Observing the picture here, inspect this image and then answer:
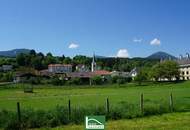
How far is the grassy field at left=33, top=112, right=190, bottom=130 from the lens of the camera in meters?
21.2

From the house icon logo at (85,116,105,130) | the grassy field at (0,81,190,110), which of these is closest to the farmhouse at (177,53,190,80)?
the grassy field at (0,81,190,110)

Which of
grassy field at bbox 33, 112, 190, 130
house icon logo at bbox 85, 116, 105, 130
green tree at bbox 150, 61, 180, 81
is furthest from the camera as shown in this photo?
green tree at bbox 150, 61, 180, 81

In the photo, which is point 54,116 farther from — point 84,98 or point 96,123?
point 84,98

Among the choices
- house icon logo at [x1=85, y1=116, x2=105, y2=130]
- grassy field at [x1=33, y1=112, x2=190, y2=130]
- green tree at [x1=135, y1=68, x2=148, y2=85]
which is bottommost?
grassy field at [x1=33, y1=112, x2=190, y2=130]

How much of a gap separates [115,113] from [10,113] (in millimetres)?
7189

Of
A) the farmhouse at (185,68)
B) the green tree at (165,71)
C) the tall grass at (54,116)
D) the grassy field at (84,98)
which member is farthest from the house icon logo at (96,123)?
the farmhouse at (185,68)

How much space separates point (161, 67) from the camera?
145 m

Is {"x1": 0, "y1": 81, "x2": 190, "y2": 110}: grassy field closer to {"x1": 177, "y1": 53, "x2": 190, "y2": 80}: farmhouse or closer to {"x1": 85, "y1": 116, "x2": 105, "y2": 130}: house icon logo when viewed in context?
{"x1": 85, "y1": 116, "x2": 105, "y2": 130}: house icon logo

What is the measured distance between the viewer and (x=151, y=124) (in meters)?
22.5

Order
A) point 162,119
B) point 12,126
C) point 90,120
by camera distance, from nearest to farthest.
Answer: point 90,120
point 12,126
point 162,119

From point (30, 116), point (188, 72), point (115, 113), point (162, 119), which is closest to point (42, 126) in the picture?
point (30, 116)

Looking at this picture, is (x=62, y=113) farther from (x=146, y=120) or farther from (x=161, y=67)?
(x=161, y=67)

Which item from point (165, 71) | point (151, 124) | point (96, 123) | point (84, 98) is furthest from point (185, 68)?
point (96, 123)

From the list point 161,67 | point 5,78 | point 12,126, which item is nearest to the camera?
point 12,126
